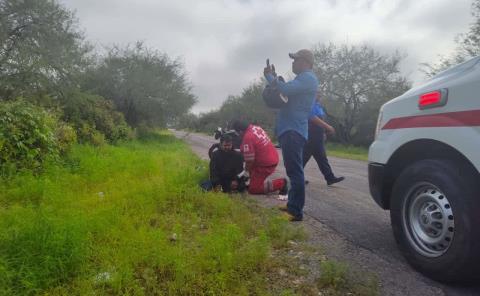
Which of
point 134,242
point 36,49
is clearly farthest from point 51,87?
point 134,242

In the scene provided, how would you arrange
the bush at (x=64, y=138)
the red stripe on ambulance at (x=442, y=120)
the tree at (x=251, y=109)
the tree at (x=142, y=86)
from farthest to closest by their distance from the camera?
1. the tree at (x=251, y=109)
2. the tree at (x=142, y=86)
3. the bush at (x=64, y=138)
4. the red stripe on ambulance at (x=442, y=120)

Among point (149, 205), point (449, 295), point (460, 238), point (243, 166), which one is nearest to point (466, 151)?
point (460, 238)

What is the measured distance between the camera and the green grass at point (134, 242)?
2129 millimetres

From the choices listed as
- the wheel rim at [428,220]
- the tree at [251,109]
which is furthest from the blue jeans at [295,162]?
the tree at [251,109]

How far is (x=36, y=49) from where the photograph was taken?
1238 centimetres

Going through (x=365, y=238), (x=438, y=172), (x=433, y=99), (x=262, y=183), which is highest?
(x=433, y=99)

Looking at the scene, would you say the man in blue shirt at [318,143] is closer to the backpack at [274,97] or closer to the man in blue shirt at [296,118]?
the man in blue shirt at [296,118]

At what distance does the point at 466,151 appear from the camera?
6.71 feet

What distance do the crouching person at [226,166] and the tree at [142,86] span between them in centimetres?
1513

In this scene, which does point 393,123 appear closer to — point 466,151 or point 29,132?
point 466,151

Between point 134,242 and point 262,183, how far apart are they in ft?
Result: 9.35

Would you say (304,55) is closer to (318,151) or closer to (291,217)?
(291,217)

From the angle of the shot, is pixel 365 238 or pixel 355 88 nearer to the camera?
pixel 365 238

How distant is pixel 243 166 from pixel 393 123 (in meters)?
2.82
